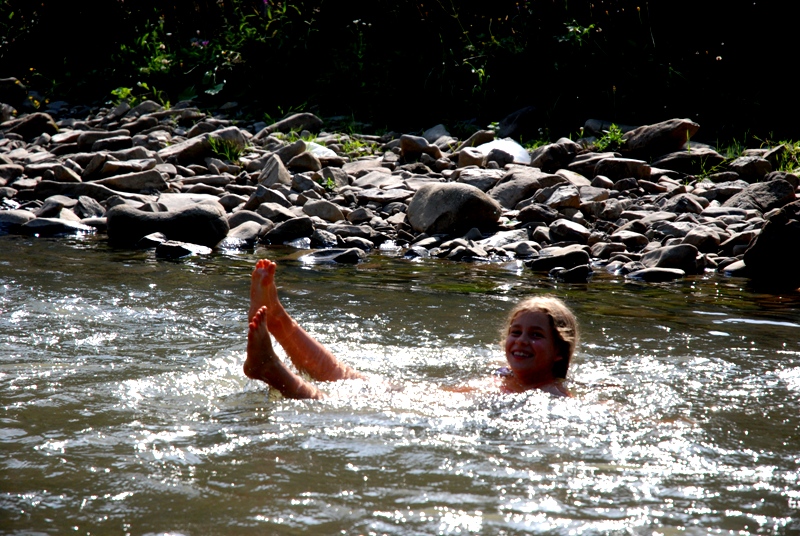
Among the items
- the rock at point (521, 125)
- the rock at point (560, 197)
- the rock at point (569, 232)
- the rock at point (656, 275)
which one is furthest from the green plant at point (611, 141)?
the rock at point (656, 275)

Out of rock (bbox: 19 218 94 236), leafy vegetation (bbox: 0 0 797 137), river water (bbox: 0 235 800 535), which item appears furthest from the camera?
leafy vegetation (bbox: 0 0 797 137)

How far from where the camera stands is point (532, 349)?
4488 mm

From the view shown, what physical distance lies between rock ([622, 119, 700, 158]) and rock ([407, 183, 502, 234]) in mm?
2711

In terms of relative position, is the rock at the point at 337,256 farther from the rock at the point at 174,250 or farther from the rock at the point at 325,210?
the rock at the point at 325,210

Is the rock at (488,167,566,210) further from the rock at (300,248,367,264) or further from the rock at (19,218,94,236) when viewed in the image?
the rock at (19,218,94,236)

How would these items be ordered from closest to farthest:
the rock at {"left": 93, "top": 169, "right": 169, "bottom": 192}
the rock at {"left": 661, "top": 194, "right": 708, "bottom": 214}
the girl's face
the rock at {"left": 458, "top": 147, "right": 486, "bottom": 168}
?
1. the girl's face
2. the rock at {"left": 661, "top": 194, "right": 708, "bottom": 214}
3. the rock at {"left": 93, "top": 169, "right": 169, "bottom": 192}
4. the rock at {"left": 458, "top": 147, "right": 486, "bottom": 168}

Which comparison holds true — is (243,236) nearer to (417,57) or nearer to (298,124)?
(298,124)

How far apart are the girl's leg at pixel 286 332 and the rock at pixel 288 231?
14.9 feet

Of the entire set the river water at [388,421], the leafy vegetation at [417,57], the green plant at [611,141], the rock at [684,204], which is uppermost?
the leafy vegetation at [417,57]

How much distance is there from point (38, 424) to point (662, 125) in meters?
9.03

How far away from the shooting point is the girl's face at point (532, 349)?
4480mm

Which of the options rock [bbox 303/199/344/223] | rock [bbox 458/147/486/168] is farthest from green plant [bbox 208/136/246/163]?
rock [bbox 458/147/486/168]

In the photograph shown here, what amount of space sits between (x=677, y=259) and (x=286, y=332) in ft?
14.7

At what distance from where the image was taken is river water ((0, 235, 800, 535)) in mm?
2709
